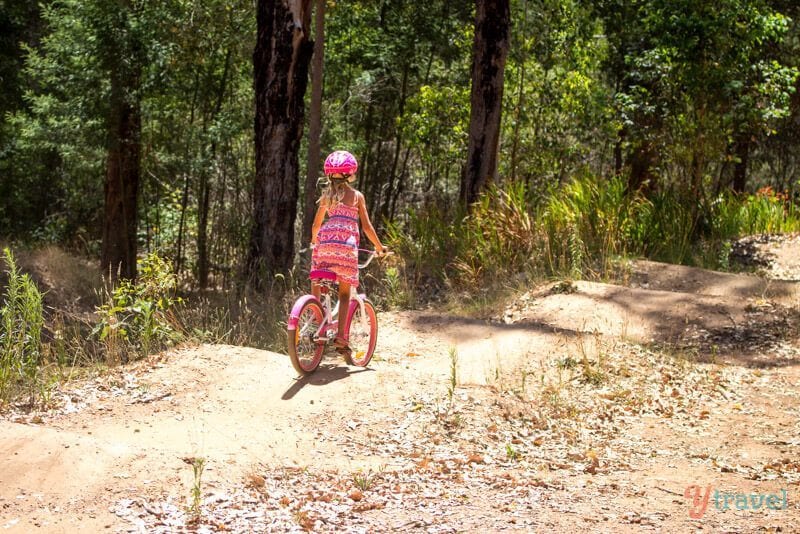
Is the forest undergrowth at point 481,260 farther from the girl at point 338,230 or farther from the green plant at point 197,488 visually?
the green plant at point 197,488

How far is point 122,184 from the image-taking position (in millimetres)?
18453

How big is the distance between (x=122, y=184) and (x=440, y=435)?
13392 mm

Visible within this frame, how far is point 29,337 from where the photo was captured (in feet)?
22.5

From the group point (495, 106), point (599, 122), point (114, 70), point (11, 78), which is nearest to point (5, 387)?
point (495, 106)

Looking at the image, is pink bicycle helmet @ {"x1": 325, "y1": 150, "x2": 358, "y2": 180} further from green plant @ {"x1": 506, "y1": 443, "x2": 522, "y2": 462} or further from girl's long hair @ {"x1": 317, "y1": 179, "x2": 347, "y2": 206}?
green plant @ {"x1": 506, "y1": 443, "x2": 522, "y2": 462}

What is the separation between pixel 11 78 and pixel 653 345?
60.0 feet

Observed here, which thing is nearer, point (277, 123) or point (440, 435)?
point (440, 435)

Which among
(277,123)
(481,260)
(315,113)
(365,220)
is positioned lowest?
(481,260)

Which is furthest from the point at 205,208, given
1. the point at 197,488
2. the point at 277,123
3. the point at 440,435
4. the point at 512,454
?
the point at 197,488

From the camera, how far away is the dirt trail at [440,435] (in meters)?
5.30

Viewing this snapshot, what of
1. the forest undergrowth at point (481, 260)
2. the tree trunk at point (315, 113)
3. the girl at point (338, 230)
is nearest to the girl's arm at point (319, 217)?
the girl at point (338, 230)

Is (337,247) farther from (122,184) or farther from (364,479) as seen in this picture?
(122,184)

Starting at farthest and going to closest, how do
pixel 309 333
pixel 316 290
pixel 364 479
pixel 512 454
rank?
pixel 309 333, pixel 316 290, pixel 512 454, pixel 364 479

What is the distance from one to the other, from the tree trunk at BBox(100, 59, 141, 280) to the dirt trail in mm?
10328
